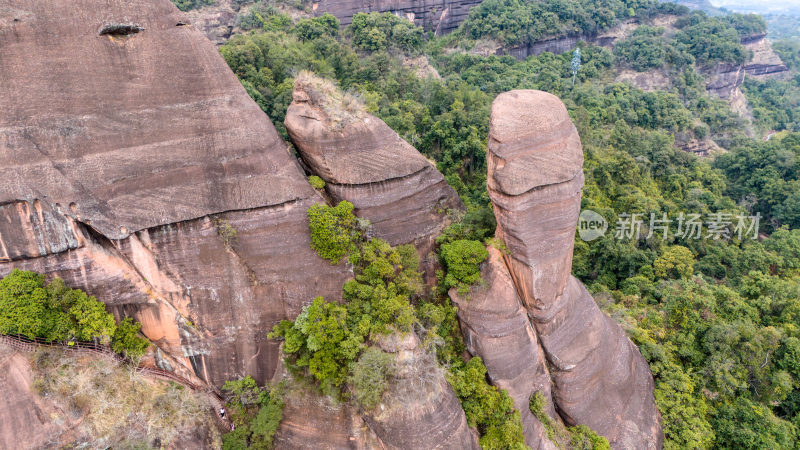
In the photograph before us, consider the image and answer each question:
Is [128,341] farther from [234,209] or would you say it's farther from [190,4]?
[190,4]

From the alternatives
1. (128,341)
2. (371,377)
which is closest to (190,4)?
(128,341)

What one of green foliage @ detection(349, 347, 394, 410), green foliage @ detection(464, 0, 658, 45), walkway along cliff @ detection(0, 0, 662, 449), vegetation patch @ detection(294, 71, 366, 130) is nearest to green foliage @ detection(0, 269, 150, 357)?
walkway along cliff @ detection(0, 0, 662, 449)

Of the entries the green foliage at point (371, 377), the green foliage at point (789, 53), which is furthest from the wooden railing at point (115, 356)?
the green foliage at point (789, 53)

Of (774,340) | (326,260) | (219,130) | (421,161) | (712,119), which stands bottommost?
(774,340)

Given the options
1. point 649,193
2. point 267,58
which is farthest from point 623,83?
point 267,58

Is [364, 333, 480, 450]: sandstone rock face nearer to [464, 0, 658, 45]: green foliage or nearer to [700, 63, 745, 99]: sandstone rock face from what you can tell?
[464, 0, 658, 45]: green foliage

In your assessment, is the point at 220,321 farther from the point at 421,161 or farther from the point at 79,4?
the point at 79,4

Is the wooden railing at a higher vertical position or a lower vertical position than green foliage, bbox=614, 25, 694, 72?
lower
